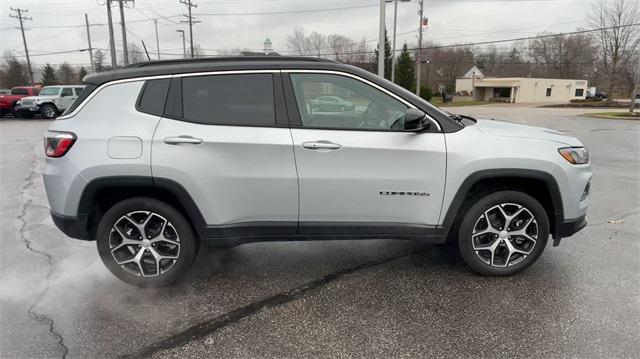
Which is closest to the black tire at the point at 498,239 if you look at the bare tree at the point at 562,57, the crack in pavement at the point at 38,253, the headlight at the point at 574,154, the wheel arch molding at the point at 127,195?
the headlight at the point at 574,154

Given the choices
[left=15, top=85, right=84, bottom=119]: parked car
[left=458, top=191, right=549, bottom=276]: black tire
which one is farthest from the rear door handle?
[left=15, top=85, right=84, bottom=119]: parked car

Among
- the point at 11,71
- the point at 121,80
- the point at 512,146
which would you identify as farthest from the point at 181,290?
the point at 11,71

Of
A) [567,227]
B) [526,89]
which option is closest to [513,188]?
[567,227]

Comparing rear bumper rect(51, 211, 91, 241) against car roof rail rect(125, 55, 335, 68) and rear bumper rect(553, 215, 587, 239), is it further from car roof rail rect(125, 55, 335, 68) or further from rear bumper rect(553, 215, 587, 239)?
rear bumper rect(553, 215, 587, 239)

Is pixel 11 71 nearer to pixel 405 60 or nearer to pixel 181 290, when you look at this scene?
pixel 405 60

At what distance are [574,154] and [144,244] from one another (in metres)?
3.64

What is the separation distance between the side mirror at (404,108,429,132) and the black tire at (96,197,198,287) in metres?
Answer: 1.94

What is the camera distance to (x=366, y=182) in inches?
129

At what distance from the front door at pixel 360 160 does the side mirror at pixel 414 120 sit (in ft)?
0.18

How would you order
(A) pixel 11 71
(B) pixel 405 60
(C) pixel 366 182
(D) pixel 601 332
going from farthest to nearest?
(A) pixel 11 71, (B) pixel 405 60, (C) pixel 366 182, (D) pixel 601 332

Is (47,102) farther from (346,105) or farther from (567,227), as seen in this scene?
(567,227)

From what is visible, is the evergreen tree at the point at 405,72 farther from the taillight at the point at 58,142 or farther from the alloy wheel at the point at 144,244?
the taillight at the point at 58,142

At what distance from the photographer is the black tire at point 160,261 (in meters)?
3.34

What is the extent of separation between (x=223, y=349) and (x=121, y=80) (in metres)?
2.20
